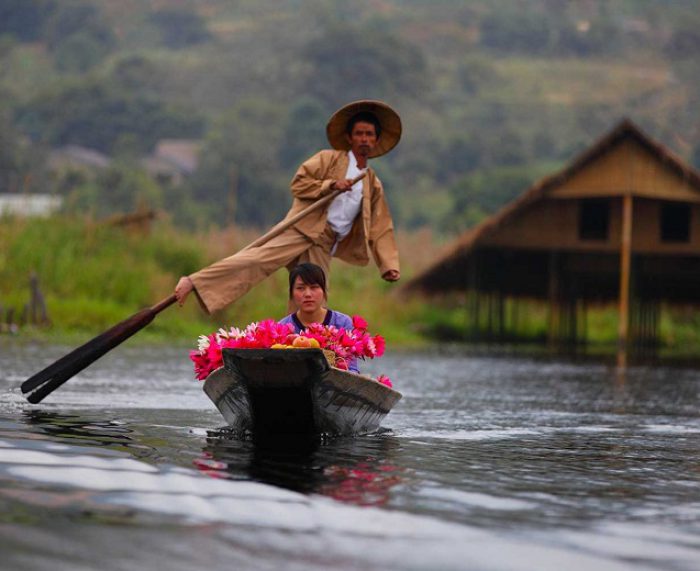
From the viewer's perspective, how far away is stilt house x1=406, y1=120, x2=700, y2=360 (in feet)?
98.9

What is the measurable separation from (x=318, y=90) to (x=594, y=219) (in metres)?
47.1

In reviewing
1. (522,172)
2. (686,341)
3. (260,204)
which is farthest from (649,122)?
(686,341)

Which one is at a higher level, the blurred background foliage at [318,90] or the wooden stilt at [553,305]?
the blurred background foliage at [318,90]

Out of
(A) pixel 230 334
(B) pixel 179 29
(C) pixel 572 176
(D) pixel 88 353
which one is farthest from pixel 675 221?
(B) pixel 179 29

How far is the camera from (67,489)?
6742mm

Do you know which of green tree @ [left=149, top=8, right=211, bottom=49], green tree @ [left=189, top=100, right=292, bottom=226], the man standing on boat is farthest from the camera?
green tree @ [left=149, top=8, right=211, bottom=49]

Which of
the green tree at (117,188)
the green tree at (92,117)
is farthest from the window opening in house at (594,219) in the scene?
the green tree at (92,117)

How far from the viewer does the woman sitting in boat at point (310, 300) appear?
934cm

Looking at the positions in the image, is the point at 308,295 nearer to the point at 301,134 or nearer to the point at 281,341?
the point at 281,341

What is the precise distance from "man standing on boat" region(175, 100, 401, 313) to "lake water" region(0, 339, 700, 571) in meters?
0.97

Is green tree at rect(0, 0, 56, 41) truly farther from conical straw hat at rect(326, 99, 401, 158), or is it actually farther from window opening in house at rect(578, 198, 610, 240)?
conical straw hat at rect(326, 99, 401, 158)

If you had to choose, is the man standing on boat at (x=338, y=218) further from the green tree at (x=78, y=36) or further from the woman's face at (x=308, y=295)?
the green tree at (x=78, y=36)

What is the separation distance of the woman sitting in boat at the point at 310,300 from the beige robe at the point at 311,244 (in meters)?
0.81

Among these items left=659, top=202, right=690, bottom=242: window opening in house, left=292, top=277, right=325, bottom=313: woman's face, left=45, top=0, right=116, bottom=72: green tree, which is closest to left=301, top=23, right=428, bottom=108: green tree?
left=45, top=0, right=116, bottom=72: green tree
